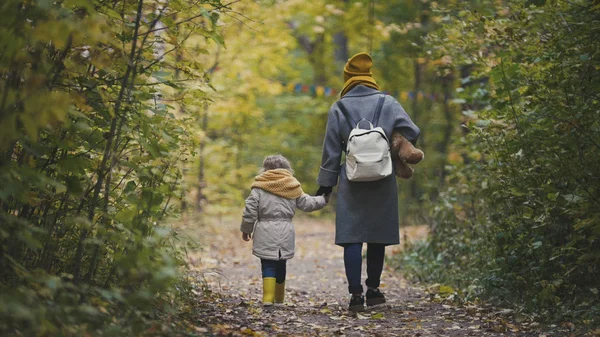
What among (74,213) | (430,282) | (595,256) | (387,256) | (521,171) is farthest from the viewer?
(387,256)

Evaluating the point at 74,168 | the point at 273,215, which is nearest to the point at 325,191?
the point at 273,215

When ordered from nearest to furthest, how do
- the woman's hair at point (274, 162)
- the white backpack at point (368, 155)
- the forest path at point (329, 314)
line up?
the forest path at point (329, 314), the white backpack at point (368, 155), the woman's hair at point (274, 162)

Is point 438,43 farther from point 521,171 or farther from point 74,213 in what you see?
point 74,213

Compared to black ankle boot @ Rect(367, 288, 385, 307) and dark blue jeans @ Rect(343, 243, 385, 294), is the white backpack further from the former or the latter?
black ankle boot @ Rect(367, 288, 385, 307)

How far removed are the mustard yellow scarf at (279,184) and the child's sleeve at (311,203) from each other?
61mm

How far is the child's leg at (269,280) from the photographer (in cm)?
546

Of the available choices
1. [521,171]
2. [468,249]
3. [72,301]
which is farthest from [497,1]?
[72,301]

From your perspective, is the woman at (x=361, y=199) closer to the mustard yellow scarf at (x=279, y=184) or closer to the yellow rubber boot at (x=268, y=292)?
the mustard yellow scarf at (x=279, y=184)

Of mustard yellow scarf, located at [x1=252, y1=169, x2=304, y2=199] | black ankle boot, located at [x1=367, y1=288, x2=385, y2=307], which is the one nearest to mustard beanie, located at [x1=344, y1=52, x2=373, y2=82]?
mustard yellow scarf, located at [x1=252, y1=169, x2=304, y2=199]


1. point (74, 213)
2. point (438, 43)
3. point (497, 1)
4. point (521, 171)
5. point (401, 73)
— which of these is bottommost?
point (74, 213)

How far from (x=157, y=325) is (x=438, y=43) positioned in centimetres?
469

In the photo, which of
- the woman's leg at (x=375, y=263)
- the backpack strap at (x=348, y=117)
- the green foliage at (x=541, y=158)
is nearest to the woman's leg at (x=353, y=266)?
the woman's leg at (x=375, y=263)

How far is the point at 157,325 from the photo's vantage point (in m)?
3.39

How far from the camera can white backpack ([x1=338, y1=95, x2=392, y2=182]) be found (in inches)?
206
